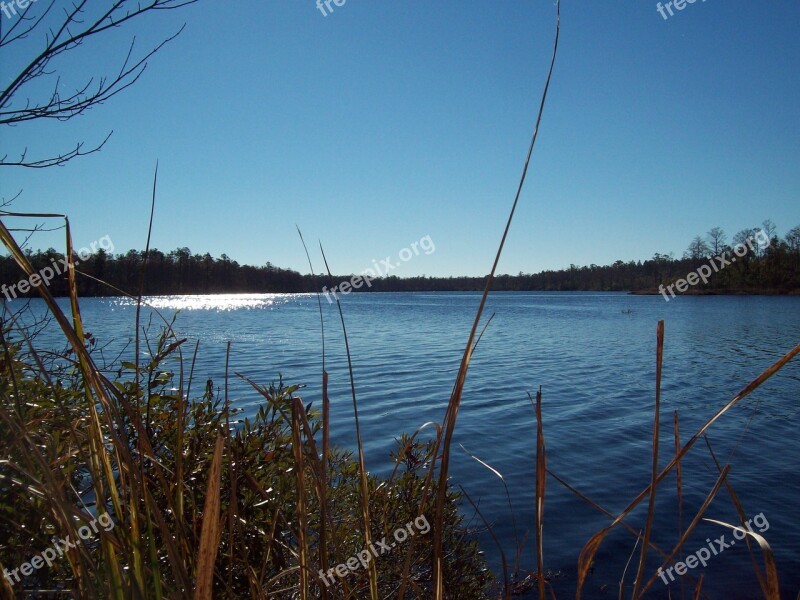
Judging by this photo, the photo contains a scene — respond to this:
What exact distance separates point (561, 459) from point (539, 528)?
29.6 feet

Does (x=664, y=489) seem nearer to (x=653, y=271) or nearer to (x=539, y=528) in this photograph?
(x=539, y=528)

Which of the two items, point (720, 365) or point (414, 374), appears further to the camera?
point (720, 365)

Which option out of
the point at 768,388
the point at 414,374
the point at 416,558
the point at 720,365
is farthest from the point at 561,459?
the point at 720,365

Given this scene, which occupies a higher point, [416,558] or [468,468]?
[416,558]

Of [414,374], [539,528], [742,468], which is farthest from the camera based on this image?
[414,374]

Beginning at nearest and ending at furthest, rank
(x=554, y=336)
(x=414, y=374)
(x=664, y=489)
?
(x=664, y=489) < (x=414, y=374) < (x=554, y=336)

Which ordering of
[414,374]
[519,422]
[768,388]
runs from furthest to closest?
[414,374], [768,388], [519,422]

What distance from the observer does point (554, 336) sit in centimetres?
3284

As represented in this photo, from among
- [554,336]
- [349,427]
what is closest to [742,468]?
[349,427]

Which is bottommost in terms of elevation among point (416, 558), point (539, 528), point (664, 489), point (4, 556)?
point (664, 489)

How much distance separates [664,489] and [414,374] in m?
9.82

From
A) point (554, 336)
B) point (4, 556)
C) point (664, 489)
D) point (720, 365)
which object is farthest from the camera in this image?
point (554, 336)

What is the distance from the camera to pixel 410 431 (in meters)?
10.2

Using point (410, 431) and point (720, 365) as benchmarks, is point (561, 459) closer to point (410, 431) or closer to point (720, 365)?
point (410, 431)
